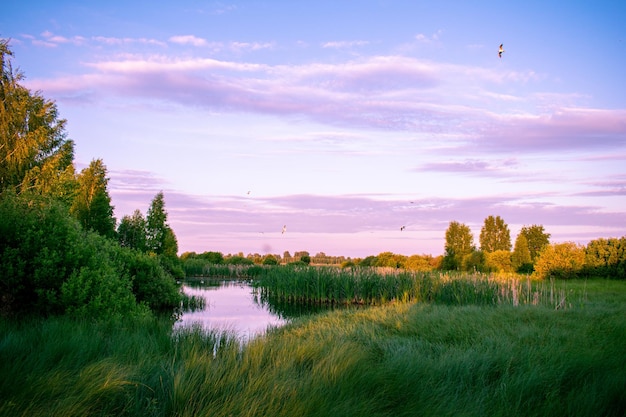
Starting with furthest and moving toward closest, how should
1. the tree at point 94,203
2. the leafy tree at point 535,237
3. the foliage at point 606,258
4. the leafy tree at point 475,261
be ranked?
1. the leafy tree at point 535,237
2. the leafy tree at point 475,261
3. the tree at point 94,203
4. the foliage at point 606,258

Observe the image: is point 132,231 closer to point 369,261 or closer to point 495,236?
point 369,261

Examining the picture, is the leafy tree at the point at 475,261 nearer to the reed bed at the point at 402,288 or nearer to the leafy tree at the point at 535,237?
the leafy tree at the point at 535,237

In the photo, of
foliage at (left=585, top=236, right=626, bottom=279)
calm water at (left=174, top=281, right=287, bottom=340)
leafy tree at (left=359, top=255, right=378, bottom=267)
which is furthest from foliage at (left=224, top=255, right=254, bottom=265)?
foliage at (left=585, top=236, right=626, bottom=279)

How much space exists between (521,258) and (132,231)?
3448 cm

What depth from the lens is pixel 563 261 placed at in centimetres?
2881

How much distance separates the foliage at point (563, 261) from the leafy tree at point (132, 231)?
31.9m

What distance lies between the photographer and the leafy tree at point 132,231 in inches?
1710

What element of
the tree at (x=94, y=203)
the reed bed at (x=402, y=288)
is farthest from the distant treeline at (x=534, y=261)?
the tree at (x=94, y=203)

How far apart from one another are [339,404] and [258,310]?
17745mm

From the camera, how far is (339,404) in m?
4.53

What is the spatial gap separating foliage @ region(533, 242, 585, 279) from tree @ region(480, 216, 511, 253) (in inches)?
1110

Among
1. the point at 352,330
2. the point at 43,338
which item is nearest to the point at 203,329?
the point at 43,338

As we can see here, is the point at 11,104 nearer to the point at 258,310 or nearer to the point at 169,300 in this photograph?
the point at 169,300

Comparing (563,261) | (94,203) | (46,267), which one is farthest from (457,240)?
(46,267)
